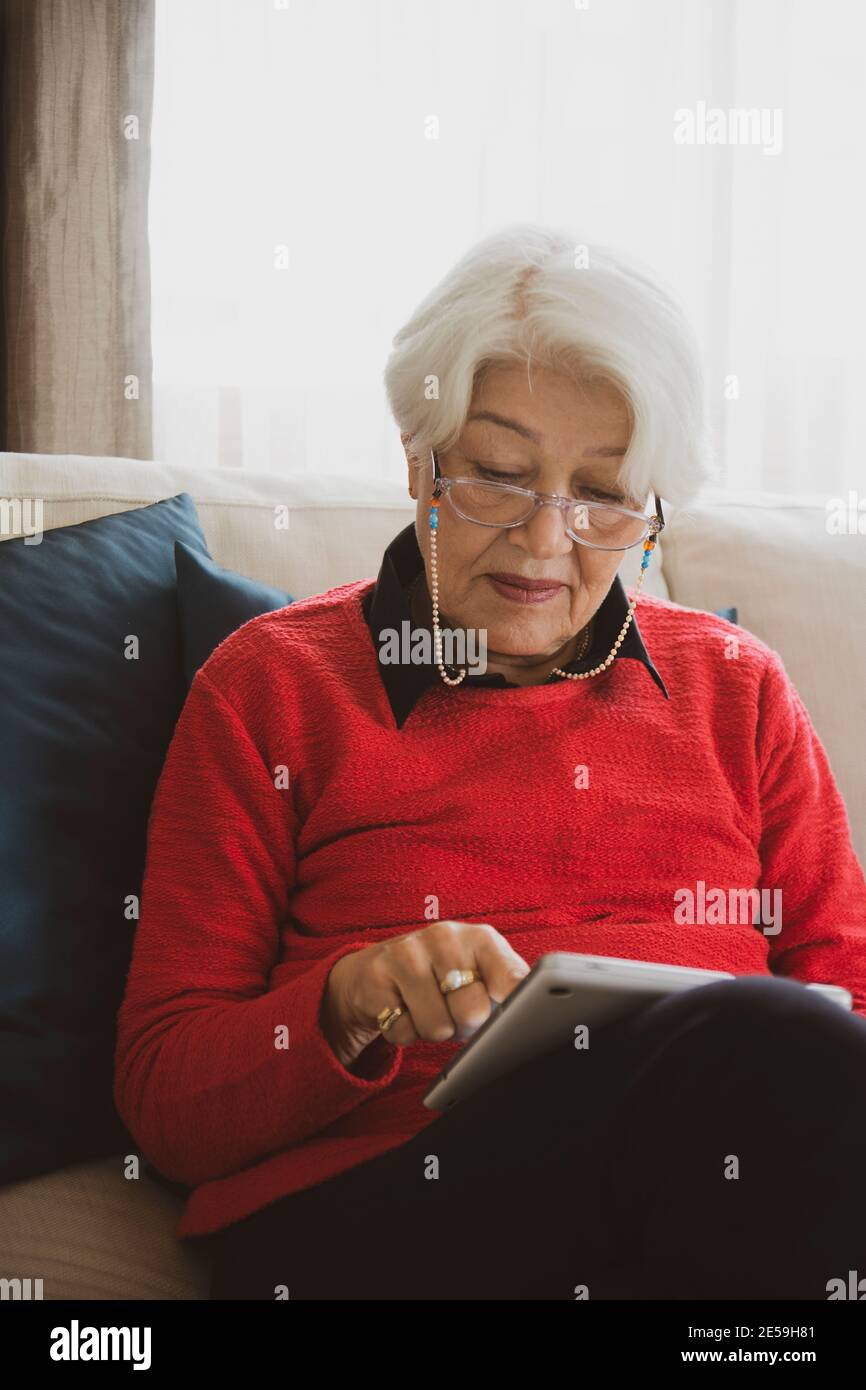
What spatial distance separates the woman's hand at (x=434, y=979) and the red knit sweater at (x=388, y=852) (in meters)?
0.08

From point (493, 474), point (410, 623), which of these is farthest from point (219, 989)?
point (493, 474)

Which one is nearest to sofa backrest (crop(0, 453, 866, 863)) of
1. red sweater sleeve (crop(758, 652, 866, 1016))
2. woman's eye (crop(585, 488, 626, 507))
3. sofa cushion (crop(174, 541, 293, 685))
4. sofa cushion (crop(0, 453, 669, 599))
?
sofa cushion (crop(0, 453, 669, 599))

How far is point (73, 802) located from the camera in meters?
1.15

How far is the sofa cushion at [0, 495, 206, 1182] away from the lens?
3.53ft

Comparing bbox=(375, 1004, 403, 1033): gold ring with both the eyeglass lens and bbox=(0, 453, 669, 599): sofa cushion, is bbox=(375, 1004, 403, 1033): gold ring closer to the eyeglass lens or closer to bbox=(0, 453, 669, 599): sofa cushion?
the eyeglass lens

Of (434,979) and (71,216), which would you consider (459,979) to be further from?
(71,216)

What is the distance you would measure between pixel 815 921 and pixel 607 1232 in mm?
459

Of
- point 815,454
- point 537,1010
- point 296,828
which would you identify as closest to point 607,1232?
point 537,1010

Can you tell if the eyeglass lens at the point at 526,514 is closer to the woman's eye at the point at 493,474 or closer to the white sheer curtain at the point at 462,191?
the woman's eye at the point at 493,474

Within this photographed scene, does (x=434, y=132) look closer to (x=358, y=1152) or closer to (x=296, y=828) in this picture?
(x=296, y=828)

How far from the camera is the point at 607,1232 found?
2.72 ft

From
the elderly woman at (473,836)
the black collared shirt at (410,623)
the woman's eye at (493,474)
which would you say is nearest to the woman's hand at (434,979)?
the elderly woman at (473,836)

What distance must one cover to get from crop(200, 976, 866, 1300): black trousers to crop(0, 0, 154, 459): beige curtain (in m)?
1.51

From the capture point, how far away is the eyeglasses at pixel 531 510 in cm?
112
